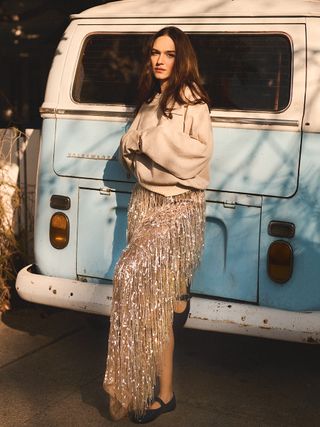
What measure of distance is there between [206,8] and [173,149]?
1.15 metres

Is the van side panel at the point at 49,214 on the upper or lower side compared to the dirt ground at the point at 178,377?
upper

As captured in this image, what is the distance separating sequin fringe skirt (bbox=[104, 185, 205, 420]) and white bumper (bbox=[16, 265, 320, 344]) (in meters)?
0.40

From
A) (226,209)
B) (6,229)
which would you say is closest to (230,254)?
(226,209)

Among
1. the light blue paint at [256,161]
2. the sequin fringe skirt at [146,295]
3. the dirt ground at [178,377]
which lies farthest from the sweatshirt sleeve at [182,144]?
the dirt ground at [178,377]

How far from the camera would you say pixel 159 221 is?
12.7 ft

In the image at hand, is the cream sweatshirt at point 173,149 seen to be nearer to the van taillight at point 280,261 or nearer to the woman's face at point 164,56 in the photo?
the woman's face at point 164,56

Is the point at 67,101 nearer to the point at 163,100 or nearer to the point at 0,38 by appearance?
the point at 163,100

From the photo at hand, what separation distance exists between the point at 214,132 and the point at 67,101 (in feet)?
3.21

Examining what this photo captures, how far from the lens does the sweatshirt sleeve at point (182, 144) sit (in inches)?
148

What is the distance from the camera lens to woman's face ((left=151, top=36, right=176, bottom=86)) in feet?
12.6

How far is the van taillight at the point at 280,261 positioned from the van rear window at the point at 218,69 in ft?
2.38

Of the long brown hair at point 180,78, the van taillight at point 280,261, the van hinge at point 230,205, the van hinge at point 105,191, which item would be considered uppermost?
the long brown hair at point 180,78

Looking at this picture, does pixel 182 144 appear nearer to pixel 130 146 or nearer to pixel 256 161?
pixel 130 146

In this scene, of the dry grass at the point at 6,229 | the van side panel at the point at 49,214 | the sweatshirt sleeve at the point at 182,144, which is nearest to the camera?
the sweatshirt sleeve at the point at 182,144
